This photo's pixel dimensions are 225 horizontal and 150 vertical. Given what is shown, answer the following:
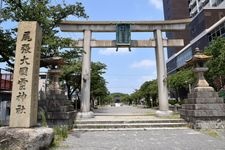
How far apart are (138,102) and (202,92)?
3115 inches

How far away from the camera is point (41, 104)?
12.9m

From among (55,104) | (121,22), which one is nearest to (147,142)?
(55,104)

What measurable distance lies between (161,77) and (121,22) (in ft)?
16.9

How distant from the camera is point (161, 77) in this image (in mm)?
19547

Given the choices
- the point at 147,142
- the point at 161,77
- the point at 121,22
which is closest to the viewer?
the point at 147,142

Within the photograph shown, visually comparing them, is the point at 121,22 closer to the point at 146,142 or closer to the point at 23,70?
the point at 146,142

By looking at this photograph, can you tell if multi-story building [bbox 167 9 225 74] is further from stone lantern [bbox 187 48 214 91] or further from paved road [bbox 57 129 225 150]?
paved road [bbox 57 129 225 150]

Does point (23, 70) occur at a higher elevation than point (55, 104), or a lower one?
higher

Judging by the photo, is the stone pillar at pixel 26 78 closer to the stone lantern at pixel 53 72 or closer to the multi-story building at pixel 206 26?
the stone lantern at pixel 53 72

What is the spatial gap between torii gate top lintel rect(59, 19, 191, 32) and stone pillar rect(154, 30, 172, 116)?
2.04ft

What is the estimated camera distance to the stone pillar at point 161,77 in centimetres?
1906

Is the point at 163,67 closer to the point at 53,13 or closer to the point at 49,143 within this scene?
the point at 53,13

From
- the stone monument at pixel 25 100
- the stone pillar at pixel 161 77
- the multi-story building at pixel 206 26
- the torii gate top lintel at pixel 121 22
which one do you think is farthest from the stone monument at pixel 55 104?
the multi-story building at pixel 206 26

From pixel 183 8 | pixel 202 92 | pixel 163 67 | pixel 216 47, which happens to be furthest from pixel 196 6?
pixel 202 92
